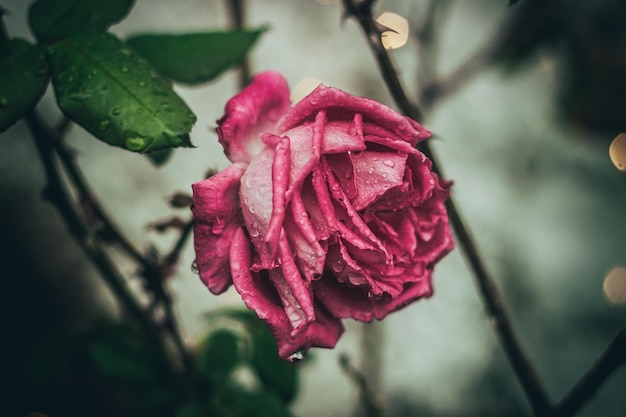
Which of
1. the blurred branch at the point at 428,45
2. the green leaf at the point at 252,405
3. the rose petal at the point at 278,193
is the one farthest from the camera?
the blurred branch at the point at 428,45

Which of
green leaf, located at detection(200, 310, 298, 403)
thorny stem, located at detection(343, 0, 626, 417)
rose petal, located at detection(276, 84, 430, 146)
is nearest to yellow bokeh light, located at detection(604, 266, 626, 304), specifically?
thorny stem, located at detection(343, 0, 626, 417)

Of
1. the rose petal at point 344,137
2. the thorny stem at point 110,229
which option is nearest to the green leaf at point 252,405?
the thorny stem at point 110,229

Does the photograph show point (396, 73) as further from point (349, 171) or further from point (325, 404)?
point (325, 404)

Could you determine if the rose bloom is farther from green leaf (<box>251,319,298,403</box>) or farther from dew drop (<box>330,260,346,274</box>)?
green leaf (<box>251,319,298,403</box>)

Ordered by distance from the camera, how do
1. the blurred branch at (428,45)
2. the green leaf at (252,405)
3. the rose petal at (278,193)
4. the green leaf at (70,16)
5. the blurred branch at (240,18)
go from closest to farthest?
the rose petal at (278,193) → the green leaf at (70,16) → the green leaf at (252,405) → the blurred branch at (240,18) → the blurred branch at (428,45)

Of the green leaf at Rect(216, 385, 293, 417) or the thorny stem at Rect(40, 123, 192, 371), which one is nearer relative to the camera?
the thorny stem at Rect(40, 123, 192, 371)

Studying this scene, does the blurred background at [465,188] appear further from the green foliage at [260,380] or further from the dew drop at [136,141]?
the dew drop at [136,141]

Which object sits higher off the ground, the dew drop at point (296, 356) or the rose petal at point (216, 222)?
the rose petal at point (216, 222)
